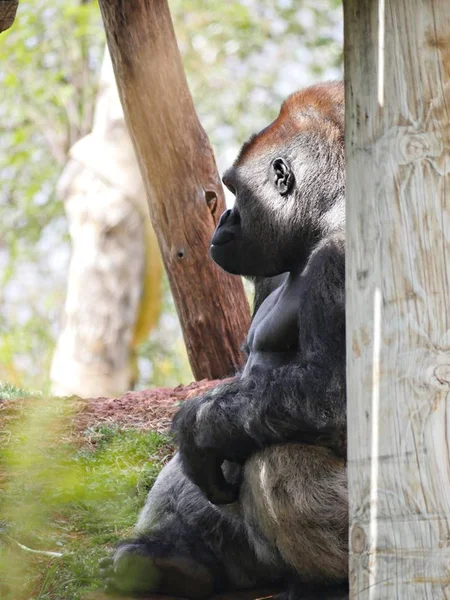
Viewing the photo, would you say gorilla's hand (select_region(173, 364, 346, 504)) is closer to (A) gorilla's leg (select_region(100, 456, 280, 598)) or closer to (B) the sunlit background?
(A) gorilla's leg (select_region(100, 456, 280, 598))

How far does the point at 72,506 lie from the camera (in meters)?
3.69

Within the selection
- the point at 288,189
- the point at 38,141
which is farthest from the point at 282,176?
the point at 38,141

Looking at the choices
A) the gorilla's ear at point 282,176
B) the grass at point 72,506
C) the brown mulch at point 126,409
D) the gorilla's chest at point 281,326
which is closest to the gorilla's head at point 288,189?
the gorilla's ear at point 282,176

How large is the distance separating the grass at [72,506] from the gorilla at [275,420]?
6.6 inches

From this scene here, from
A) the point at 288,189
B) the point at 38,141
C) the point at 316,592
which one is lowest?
the point at 316,592

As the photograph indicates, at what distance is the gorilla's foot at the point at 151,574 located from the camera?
3.03m

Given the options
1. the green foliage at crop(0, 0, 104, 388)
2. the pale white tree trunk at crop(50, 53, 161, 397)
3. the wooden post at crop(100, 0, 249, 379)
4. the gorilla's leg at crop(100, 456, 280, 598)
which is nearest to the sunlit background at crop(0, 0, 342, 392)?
the green foliage at crop(0, 0, 104, 388)

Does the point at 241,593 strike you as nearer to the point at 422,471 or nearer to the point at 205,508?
the point at 205,508

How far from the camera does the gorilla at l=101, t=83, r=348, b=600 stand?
2.79m

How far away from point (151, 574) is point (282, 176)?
1413 mm

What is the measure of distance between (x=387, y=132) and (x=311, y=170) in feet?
3.60

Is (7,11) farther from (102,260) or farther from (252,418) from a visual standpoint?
(102,260)

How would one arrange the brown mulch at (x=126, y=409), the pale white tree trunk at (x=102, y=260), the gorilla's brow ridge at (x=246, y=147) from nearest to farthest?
the gorilla's brow ridge at (x=246, y=147), the brown mulch at (x=126, y=409), the pale white tree trunk at (x=102, y=260)

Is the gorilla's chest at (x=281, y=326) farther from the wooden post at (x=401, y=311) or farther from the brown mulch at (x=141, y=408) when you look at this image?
the brown mulch at (x=141, y=408)
